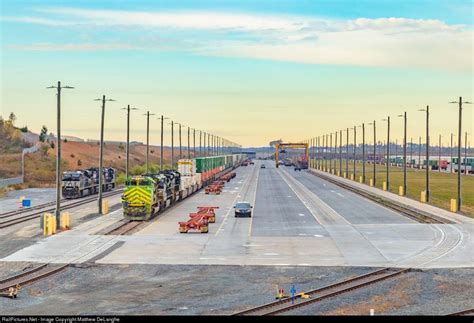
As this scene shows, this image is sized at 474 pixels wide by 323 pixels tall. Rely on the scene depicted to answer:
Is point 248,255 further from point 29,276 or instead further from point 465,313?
point 465,313

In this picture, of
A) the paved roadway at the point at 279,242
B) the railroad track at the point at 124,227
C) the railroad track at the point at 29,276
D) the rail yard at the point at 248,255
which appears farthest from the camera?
the railroad track at the point at 124,227

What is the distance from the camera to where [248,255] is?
122ft

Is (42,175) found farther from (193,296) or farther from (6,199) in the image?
(193,296)

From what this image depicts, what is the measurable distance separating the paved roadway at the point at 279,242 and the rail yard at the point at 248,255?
6 centimetres

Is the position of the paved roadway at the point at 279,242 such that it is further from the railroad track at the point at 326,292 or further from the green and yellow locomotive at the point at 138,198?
the railroad track at the point at 326,292

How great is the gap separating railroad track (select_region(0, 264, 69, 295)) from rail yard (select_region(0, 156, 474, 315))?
9 centimetres

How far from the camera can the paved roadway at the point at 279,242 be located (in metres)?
36.1

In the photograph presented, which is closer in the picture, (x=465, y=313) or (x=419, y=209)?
(x=465, y=313)

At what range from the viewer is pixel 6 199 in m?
82.1

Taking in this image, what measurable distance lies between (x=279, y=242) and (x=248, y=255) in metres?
5.55

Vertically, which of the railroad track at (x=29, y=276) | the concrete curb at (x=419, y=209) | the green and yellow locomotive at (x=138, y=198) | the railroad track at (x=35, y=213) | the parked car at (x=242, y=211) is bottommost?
the railroad track at (x=29, y=276)

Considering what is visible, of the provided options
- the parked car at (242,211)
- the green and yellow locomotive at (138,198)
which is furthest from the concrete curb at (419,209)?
the green and yellow locomotive at (138,198)

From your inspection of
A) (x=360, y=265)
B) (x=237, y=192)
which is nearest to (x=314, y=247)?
(x=360, y=265)

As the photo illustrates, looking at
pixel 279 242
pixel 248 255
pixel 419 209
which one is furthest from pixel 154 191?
pixel 419 209
